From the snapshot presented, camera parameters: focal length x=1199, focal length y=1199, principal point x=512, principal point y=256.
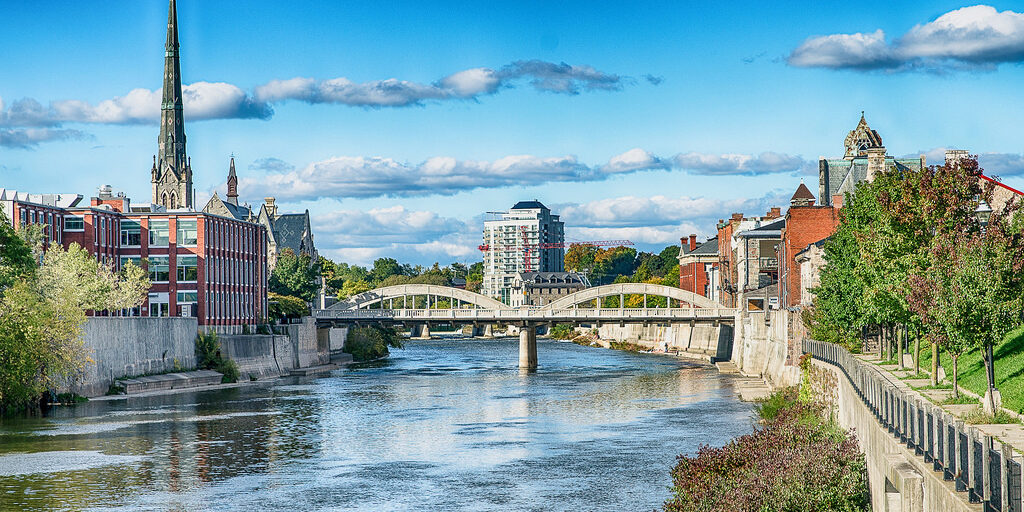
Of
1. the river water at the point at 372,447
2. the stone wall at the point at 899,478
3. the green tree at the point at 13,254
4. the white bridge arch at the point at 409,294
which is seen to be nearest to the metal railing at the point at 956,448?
the stone wall at the point at 899,478

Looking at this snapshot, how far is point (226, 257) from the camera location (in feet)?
331

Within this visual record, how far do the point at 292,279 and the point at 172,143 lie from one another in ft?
111

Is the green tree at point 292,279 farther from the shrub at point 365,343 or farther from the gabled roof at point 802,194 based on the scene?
the gabled roof at point 802,194

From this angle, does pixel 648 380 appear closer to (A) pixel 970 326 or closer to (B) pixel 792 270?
(B) pixel 792 270

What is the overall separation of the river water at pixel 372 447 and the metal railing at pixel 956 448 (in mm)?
11048

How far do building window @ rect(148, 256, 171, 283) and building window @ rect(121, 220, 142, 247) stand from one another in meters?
1.94

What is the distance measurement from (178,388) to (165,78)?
8432cm

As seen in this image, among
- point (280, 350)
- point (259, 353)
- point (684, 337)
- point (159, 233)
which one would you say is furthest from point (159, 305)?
point (684, 337)

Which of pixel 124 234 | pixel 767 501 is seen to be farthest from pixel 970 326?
pixel 124 234

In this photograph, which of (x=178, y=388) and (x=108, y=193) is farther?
(x=108, y=193)

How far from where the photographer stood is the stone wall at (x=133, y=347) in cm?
6975

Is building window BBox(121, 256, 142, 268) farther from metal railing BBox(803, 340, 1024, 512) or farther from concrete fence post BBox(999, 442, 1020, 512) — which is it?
concrete fence post BBox(999, 442, 1020, 512)

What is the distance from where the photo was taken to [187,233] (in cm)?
9544

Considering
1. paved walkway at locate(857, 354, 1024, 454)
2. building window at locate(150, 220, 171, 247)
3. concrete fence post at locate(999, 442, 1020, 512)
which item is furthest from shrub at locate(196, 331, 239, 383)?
concrete fence post at locate(999, 442, 1020, 512)
